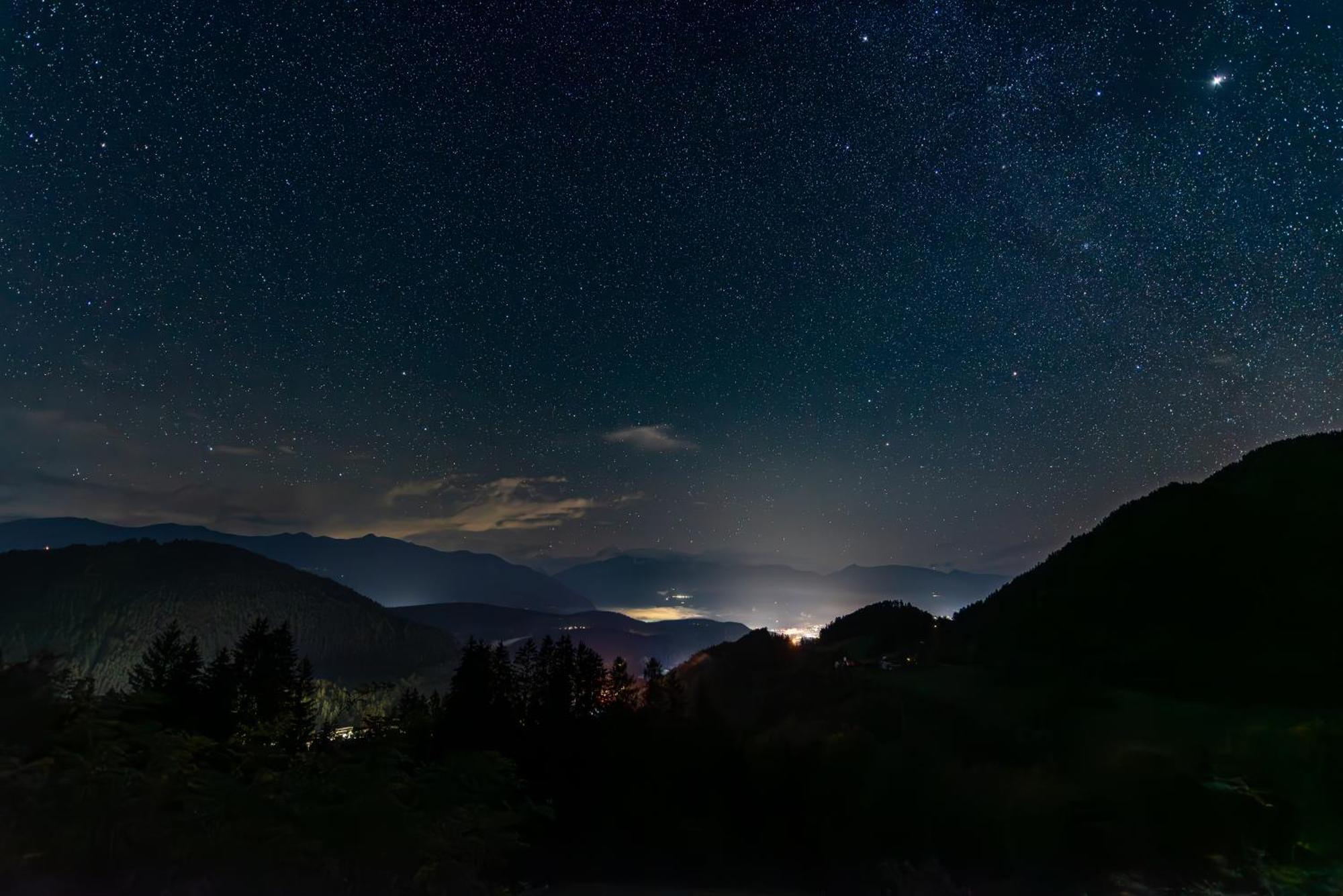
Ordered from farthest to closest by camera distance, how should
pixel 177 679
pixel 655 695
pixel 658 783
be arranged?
pixel 655 695
pixel 177 679
pixel 658 783

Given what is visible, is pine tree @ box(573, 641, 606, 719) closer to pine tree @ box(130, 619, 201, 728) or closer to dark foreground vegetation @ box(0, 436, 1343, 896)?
dark foreground vegetation @ box(0, 436, 1343, 896)

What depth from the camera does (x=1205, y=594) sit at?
78.5 metres

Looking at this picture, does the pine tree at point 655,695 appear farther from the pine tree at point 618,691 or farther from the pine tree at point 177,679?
the pine tree at point 177,679

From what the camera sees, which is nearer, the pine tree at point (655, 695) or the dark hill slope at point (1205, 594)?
the pine tree at point (655, 695)

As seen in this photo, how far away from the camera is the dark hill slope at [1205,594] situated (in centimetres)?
6456

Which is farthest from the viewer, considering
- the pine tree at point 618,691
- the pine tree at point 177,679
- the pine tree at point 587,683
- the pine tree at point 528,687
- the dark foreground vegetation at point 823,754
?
the pine tree at point 587,683

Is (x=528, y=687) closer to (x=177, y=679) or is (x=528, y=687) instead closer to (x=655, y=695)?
(x=655, y=695)

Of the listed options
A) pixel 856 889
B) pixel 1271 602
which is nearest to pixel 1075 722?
pixel 856 889

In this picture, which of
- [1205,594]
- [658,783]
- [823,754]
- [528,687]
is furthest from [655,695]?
[1205,594]

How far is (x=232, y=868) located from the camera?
692 cm

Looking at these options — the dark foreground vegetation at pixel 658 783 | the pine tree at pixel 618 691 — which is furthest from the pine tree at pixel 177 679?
the pine tree at pixel 618 691

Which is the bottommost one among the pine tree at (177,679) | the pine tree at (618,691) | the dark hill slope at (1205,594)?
the pine tree at (618,691)

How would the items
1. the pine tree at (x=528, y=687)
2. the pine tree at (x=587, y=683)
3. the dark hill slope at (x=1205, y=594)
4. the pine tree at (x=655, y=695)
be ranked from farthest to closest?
the dark hill slope at (x=1205, y=594) < the pine tree at (x=587, y=683) < the pine tree at (x=528, y=687) < the pine tree at (x=655, y=695)

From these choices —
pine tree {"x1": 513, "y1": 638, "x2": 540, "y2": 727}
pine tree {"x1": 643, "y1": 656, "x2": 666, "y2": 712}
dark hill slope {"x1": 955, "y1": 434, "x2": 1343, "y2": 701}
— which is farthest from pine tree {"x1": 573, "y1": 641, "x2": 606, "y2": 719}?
dark hill slope {"x1": 955, "y1": 434, "x2": 1343, "y2": 701}
